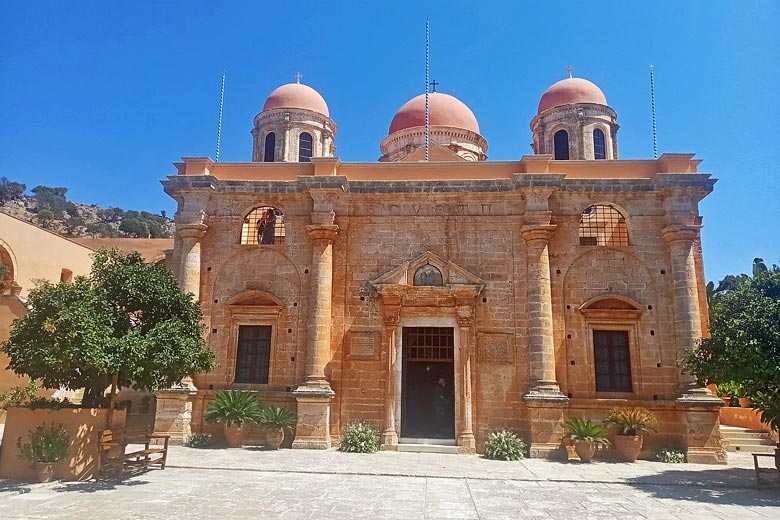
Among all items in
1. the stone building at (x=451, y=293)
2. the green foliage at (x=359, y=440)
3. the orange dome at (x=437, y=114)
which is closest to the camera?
the green foliage at (x=359, y=440)

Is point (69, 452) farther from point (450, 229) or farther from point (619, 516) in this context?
point (450, 229)

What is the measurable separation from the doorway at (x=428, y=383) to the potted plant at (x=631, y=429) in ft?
13.2

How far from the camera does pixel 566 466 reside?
12.0 metres

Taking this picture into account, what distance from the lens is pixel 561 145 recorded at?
68.2ft

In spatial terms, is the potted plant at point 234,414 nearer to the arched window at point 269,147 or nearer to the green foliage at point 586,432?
the green foliage at point 586,432

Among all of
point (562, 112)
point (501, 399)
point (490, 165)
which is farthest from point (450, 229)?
point (562, 112)

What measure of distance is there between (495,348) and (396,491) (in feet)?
19.4

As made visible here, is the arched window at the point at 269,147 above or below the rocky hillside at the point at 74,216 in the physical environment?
below

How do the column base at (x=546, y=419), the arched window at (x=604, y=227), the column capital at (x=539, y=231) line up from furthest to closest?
1. the arched window at (x=604, y=227)
2. the column capital at (x=539, y=231)
3. the column base at (x=546, y=419)

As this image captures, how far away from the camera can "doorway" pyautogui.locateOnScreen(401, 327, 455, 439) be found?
48.1 ft

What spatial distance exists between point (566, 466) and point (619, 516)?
4462 millimetres

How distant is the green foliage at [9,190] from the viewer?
53.6 meters

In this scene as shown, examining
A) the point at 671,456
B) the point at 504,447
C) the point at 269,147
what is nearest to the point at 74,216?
the point at 269,147

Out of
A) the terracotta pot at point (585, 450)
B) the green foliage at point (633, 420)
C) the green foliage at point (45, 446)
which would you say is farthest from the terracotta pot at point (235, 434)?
the green foliage at point (633, 420)
